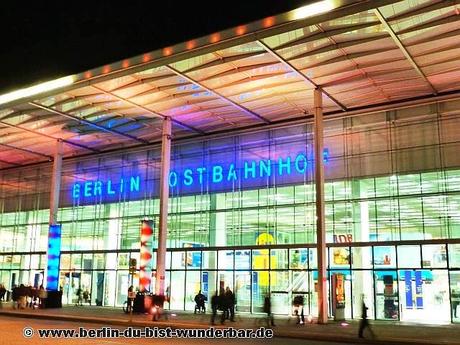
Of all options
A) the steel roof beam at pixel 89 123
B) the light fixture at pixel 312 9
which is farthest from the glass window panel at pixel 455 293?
the steel roof beam at pixel 89 123

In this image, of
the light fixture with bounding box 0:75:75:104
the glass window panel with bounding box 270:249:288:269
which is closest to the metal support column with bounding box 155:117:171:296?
the glass window panel with bounding box 270:249:288:269

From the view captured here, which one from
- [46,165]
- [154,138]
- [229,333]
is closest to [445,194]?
[229,333]

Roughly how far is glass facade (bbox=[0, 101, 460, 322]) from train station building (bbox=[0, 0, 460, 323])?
0.07 m

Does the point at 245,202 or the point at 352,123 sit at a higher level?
the point at 352,123

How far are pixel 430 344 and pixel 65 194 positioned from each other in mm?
29224

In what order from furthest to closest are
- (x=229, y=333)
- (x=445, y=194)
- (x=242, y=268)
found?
1. (x=242, y=268)
2. (x=445, y=194)
3. (x=229, y=333)

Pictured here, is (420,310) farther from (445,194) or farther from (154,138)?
(154,138)

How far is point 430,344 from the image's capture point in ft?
53.4

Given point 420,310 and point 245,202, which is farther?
point 245,202

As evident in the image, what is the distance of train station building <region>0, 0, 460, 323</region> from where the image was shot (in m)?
22.1

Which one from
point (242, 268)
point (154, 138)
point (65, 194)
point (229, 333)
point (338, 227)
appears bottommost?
point (229, 333)

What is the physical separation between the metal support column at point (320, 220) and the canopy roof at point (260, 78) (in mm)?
1347

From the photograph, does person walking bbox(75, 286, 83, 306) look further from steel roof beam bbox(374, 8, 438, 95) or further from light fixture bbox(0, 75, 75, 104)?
steel roof beam bbox(374, 8, 438, 95)

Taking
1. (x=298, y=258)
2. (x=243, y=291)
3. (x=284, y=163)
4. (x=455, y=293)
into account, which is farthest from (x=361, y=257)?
(x=243, y=291)
